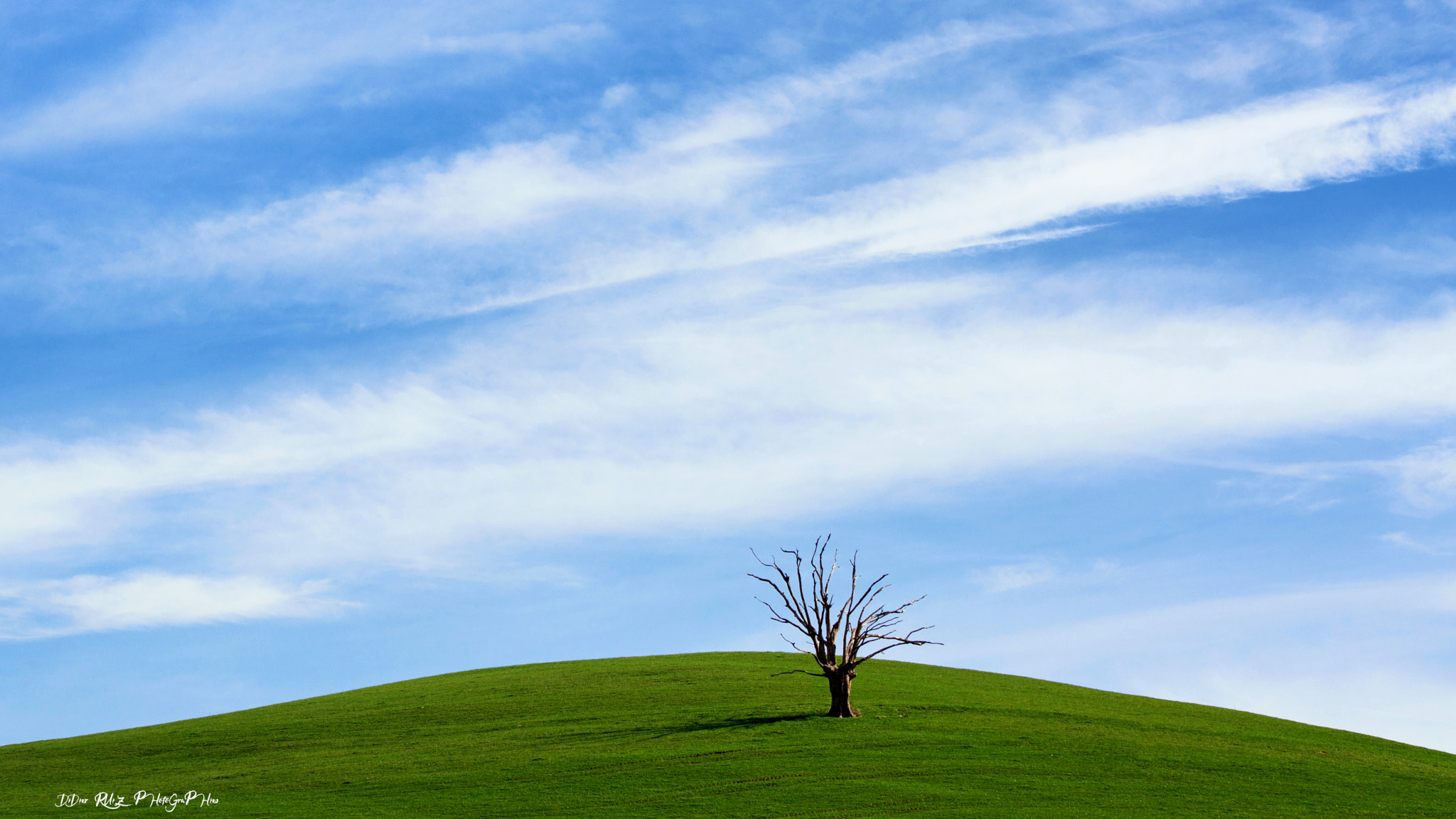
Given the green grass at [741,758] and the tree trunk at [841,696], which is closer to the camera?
the green grass at [741,758]

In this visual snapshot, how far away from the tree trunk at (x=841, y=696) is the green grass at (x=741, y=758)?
798 millimetres

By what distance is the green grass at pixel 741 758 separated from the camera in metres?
30.0

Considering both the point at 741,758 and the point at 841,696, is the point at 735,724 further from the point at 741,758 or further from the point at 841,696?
the point at 741,758

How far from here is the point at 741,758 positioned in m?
33.9

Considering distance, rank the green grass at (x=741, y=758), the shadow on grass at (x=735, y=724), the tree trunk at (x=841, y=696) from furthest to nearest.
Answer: the tree trunk at (x=841, y=696)
the shadow on grass at (x=735, y=724)
the green grass at (x=741, y=758)

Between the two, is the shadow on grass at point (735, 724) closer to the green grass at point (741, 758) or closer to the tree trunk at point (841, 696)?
the green grass at point (741, 758)

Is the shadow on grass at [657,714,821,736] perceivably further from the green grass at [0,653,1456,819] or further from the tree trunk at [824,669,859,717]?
the tree trunk at [824,669,859,717]

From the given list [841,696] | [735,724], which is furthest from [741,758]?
[841,696]

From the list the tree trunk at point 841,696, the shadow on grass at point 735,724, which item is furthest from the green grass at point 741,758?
the tree trunk at point 841,696

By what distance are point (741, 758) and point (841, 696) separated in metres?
7.37

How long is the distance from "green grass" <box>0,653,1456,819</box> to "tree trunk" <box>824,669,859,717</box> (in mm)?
798

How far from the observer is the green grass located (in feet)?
98.5

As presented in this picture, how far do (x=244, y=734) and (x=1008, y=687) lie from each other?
36.1 meters

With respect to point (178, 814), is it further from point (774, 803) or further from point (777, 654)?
point (777, 654)
